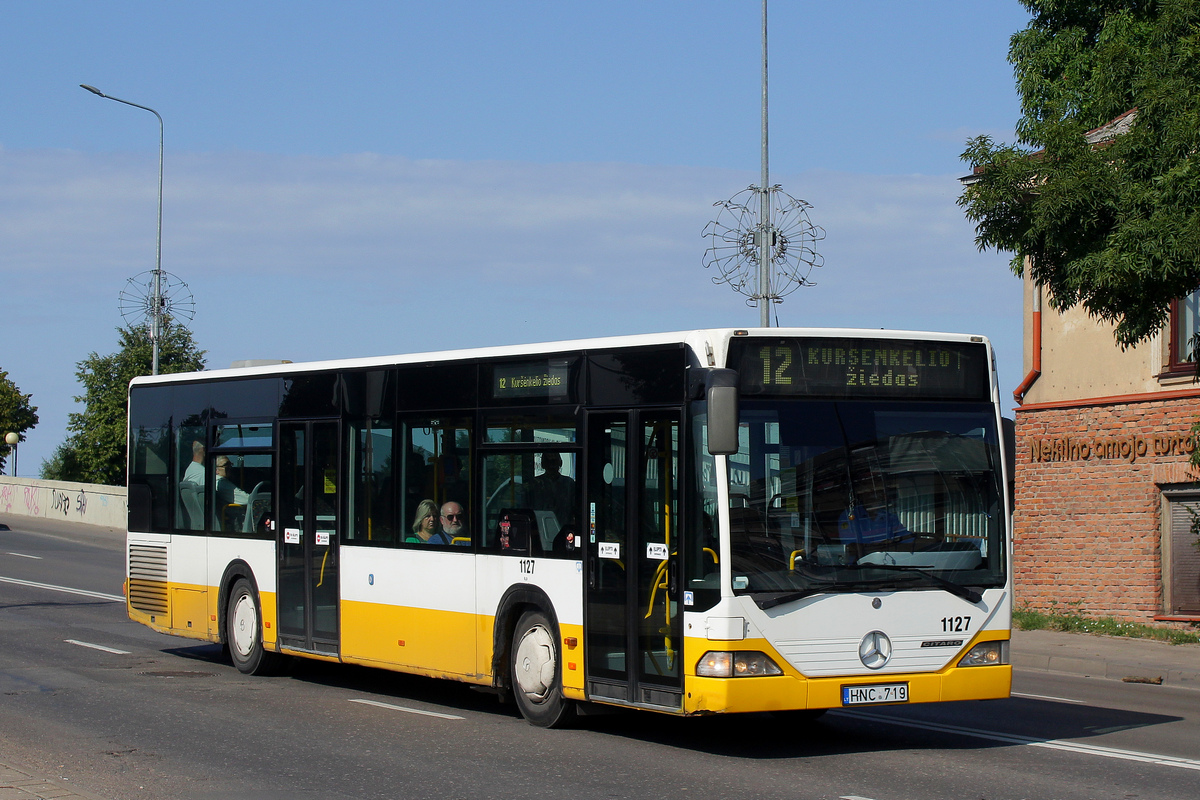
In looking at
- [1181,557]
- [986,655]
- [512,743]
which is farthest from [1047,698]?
[1181,557]

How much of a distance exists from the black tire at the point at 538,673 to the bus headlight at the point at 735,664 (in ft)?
5.28

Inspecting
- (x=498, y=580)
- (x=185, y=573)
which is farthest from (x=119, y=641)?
(x=498, y=580)

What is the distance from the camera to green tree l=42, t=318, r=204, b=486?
4947 cm

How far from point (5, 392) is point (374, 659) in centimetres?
7399

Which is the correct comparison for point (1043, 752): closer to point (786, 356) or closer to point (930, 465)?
point (930, 465)

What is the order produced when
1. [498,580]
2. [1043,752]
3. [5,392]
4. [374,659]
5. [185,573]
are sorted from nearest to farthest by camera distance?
[1043,752] < [498,580] < [374,659] < [185,573] < [5,392]

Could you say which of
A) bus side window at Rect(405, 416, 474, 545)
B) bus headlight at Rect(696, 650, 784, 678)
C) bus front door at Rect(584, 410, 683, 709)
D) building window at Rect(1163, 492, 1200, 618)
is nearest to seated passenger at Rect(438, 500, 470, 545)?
bus side window at Rect(405, 416, 474, 545)

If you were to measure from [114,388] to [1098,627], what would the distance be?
134 ft

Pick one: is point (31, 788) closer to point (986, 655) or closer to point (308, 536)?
point (308, 536)

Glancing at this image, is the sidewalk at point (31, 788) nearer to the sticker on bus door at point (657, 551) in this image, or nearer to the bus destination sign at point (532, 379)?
the sticker on bus door at point (657, 551)

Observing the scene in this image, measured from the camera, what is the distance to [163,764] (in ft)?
30.3

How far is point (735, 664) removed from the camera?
9.06 m

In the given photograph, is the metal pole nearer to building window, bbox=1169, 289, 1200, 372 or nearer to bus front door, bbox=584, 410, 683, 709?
building window, bbox=1169, 289, 1200, 372

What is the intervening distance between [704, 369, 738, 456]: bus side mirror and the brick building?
43.9 ft
